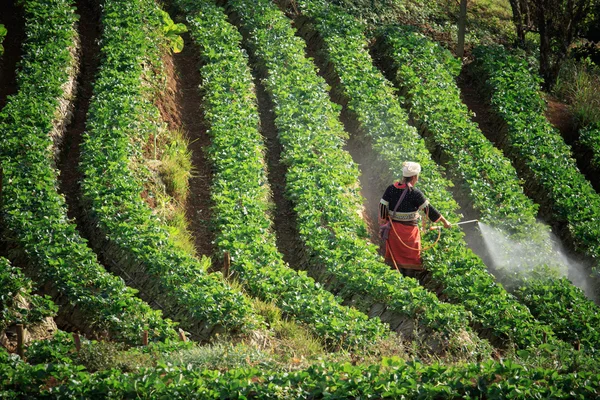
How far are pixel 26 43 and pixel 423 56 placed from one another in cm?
867

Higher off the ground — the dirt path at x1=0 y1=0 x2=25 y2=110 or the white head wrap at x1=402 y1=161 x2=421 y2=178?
the dirt path at x1=0 y1=0 x2=25 y2=110

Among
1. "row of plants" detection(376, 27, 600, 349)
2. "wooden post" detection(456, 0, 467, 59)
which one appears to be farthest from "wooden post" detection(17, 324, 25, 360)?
"wooden post" detection(456, 0, 467, 59)

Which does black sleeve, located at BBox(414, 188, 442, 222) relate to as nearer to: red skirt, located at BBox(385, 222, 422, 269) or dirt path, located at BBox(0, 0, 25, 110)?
red skirt, located at BBox(385, 222, 422, 269)

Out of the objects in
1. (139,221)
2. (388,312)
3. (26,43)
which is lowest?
(388,312)

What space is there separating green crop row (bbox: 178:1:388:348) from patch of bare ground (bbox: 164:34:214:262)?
39cm

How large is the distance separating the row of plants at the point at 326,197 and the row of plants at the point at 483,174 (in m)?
1.67

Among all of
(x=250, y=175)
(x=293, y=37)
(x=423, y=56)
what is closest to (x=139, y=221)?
(x=250, y=175)

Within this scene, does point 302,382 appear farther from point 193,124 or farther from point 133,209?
point 193,124

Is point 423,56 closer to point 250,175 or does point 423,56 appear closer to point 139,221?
point 250,175

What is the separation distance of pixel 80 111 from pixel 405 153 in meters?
6.17

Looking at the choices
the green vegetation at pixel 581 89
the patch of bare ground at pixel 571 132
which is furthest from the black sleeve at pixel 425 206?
the green vegetation at pixel 581 89

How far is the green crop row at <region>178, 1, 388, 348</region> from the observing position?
11.7 m

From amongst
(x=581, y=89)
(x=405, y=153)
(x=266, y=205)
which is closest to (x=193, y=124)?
(x=266, y=205)

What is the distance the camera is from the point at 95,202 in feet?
43.1
